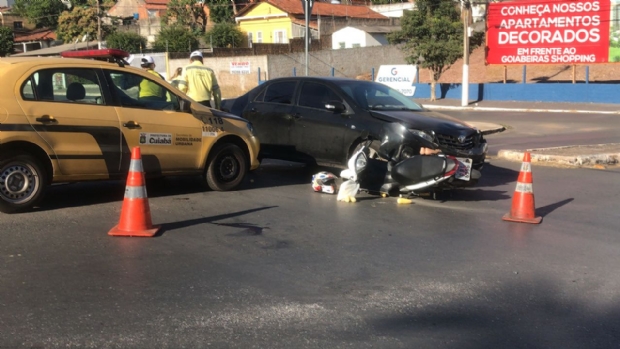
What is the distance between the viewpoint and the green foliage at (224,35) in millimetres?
62188

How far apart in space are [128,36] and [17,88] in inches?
2142

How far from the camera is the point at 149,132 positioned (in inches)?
345

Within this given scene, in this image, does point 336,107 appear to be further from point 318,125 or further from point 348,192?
point 348,192

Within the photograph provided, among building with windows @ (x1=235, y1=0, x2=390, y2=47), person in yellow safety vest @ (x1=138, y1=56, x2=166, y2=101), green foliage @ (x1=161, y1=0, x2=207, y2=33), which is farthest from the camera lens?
green foliage @ (x1=161, y1=0, x2=207, y2=33)

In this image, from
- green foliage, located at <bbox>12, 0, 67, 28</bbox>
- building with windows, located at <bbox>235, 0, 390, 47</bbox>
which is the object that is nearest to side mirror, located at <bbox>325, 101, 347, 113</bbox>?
building with windows, located at <bbox>235, 0, 390, 47</bbox>

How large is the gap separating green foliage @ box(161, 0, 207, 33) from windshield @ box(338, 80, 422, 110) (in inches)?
2213

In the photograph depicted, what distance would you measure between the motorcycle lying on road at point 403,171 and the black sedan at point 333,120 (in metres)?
0.30

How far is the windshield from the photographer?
11.1m

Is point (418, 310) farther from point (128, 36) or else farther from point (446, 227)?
point (128, 36)

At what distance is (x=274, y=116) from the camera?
11.8 metres

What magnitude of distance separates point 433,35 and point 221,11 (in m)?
36.4

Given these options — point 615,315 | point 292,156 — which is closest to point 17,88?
point 292,156

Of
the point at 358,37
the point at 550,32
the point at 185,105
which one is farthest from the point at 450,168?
the point at 358,37

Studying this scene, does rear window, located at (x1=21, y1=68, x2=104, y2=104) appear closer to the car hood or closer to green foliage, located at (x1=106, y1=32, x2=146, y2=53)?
the car hood
